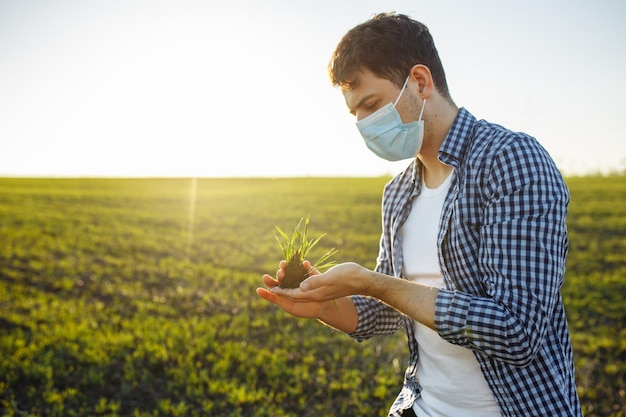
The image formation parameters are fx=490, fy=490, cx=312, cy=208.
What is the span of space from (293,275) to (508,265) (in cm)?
117

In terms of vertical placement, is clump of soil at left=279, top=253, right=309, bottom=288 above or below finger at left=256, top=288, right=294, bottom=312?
above

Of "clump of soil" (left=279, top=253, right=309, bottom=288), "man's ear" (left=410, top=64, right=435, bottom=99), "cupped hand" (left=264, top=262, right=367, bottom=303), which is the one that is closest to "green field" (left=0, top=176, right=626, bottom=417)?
"clump of soil" (left=279, top=253, right=309, bottom=288)

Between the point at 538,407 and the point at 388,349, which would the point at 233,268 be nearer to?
the point at 388,349

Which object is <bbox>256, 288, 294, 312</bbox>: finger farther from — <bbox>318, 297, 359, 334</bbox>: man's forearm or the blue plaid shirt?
the blue plaid shirt

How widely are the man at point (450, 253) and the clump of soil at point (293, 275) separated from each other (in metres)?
0.16

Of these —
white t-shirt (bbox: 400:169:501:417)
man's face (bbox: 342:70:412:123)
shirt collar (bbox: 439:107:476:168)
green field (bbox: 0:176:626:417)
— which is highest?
man's face (bbox: 342:70:412:123)

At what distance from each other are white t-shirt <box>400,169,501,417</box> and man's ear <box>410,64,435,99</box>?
0.40 m

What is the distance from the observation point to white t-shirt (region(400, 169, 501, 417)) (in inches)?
76.4

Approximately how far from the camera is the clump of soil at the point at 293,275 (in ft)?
8.17

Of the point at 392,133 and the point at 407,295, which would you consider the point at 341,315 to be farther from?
the point at 392,133

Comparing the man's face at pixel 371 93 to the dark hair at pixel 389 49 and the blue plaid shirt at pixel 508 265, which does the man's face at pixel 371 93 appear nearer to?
the dark hair at pixel 389 49

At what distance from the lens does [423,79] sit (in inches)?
84.4

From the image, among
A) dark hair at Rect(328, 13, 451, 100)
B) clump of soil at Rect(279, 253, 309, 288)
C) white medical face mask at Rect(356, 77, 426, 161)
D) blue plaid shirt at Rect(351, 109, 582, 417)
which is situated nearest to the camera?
blue plaid shirt at Rect(351, 109, 582, 417)

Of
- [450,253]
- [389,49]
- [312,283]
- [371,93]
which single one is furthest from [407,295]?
[389,49]
